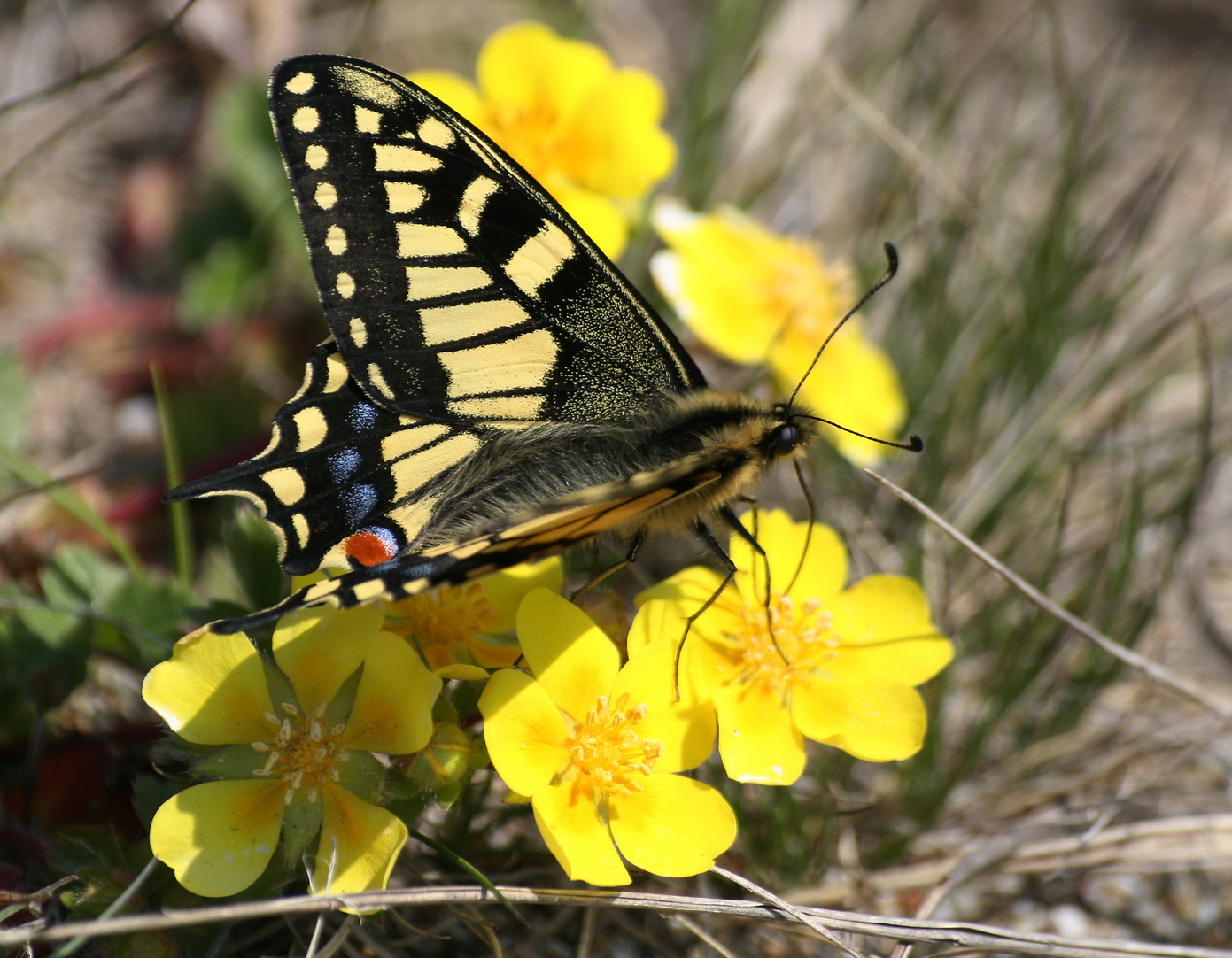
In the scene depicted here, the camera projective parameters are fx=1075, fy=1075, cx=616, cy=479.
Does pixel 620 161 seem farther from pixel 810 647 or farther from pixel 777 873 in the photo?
pixel 777 873

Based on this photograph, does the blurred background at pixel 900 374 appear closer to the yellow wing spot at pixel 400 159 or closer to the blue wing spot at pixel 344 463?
the blue wing spot at pixel 344 463

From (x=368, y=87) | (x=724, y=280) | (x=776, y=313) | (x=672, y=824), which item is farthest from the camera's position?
(x=776, y=313)

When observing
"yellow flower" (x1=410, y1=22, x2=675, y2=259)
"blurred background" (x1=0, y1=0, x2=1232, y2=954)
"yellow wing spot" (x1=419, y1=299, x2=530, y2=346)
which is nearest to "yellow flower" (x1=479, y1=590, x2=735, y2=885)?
"blurred background" (x1=0, y1=0, x2=1232, y2=954)

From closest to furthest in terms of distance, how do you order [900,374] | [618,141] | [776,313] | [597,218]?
[597,218]
[618,141]
[776,313]
[900,374]

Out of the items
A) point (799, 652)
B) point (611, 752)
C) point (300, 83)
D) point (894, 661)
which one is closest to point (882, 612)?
point (894, 661)

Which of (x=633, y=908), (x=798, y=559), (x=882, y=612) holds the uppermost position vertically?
(x=798, y=559)

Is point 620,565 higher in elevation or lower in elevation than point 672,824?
higher

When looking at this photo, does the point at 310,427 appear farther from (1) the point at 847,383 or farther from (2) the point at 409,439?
(1) the point at 847,383

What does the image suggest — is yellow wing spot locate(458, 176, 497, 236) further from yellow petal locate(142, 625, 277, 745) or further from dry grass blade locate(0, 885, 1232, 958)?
dry grass blade locate(0, 885, 1232, 958)

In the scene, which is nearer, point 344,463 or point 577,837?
point 577,837
